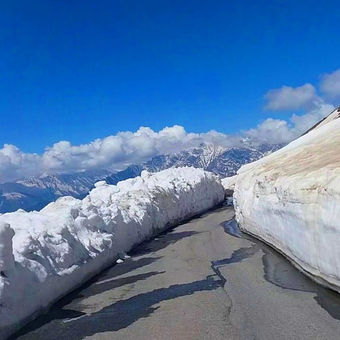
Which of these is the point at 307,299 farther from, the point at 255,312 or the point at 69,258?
the point at 69,258

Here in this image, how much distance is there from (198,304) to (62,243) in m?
4.71

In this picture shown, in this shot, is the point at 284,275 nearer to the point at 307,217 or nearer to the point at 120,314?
the point at 307,217

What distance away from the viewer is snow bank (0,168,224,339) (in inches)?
358

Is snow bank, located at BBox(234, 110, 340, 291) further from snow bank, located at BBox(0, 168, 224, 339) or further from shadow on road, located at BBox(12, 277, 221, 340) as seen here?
snow bank, located at BBox(0, 168, 224, 339)

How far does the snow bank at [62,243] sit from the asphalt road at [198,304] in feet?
1.28

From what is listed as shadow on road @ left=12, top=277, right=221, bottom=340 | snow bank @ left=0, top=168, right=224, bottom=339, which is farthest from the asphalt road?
snow bank @ left=0, top=168, right=224, bottom=339

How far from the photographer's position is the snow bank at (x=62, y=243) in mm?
9086

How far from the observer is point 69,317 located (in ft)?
30.9

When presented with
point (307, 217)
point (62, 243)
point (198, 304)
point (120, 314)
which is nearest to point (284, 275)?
point (307, 217)

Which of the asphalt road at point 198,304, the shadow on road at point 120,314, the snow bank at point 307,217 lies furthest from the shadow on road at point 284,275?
the shadow on road at point 120,314

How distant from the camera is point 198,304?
9648 mm

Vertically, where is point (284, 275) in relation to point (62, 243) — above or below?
below

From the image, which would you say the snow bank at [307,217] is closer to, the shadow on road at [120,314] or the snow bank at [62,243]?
the shadow on road at [120,314]

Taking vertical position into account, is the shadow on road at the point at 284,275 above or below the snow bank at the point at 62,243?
below
